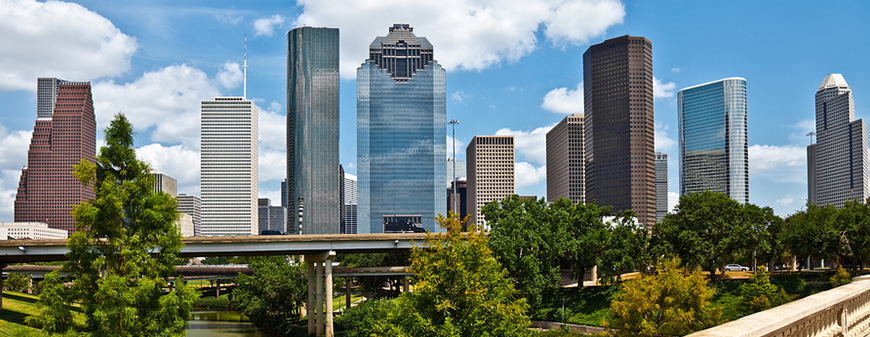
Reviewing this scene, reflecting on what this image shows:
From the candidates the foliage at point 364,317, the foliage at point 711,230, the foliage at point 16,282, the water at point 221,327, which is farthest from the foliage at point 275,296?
the foliage at point 16,282

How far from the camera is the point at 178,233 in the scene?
29.3 meters

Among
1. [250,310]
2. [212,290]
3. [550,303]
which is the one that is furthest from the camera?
[212,290]

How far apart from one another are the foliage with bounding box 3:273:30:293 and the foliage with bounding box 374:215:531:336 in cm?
10661

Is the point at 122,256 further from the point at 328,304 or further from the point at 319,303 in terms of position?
the point at 319,303

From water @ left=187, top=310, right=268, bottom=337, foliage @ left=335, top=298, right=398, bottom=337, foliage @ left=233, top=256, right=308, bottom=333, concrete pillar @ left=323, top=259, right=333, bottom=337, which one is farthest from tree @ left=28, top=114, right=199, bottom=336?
water @ left=187, top=310, right=268, bottom=337

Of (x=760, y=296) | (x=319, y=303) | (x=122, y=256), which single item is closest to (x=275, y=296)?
(x=319, y=303)

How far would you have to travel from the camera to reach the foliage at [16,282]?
10356 cm

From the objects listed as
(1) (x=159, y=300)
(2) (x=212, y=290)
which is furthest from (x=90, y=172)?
(2) (x=212, y=290)

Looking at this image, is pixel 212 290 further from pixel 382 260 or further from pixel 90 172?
pixel 90 172

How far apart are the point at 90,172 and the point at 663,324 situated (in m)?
32.3

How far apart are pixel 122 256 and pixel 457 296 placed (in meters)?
15.7

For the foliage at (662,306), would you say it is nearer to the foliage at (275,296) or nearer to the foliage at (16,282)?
the foliage at (275,296)

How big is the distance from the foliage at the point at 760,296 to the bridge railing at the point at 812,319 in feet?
133

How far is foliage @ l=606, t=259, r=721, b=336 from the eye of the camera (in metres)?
37.7
